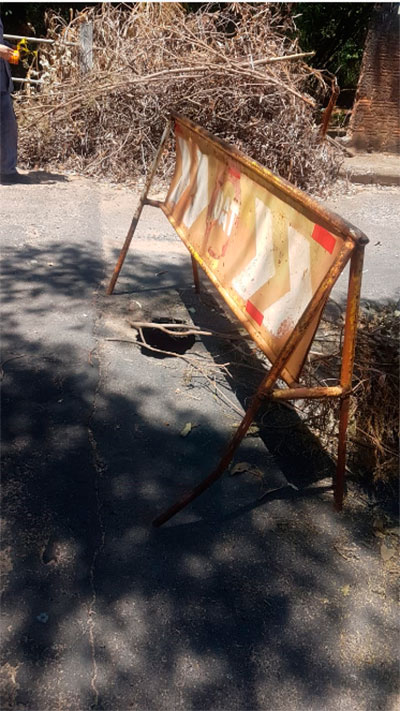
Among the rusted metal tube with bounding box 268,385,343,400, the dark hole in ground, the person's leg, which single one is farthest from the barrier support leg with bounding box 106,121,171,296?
the person's leg

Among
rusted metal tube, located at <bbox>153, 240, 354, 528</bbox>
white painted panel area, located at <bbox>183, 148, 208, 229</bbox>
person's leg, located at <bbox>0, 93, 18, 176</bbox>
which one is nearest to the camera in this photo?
rusted metal tube, located at <bbox>153, 240, 354, 528</bbox>

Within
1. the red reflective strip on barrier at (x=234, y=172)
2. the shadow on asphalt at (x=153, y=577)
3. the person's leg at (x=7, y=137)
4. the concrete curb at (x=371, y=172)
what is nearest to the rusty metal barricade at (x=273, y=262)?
the red reflective strip on barrier at (x=234, y=172)

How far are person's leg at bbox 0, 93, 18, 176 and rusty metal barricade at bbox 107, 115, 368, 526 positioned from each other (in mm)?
4407

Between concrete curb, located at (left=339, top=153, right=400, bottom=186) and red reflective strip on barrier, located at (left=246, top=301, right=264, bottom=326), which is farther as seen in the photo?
concrete curb, located at (left=339, top=153, right=400, bottom=186)

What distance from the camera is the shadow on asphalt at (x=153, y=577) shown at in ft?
6.26

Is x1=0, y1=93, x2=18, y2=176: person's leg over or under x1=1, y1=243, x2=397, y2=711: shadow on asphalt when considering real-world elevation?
over

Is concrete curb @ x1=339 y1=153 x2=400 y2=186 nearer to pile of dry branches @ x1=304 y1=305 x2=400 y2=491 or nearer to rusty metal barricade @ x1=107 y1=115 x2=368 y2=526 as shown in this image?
rusty metal barricade @ x1=107 y1=115 x2=368 y2=526

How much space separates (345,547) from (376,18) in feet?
28.8

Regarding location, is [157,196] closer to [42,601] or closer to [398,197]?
[398,197]

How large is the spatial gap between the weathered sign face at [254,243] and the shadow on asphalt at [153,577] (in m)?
0.69

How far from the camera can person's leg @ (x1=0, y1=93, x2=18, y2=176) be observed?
7.18 meters

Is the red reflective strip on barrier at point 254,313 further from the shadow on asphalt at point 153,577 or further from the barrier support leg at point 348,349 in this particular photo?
the shadow on asphalt at point 153,577

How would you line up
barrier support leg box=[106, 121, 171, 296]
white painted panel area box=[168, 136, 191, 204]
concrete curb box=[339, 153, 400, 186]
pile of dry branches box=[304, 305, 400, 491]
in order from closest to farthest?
pile of dry branches box=[304, 305, 400, 491] < white painted panel area box=[168, 136, 191, 204] < barrier support leg box=[106, 121, 171, 296] < concrete curb box=[339, 153, 400, 186]

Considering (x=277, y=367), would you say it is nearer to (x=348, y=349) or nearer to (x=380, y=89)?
(x=348, y=349)
